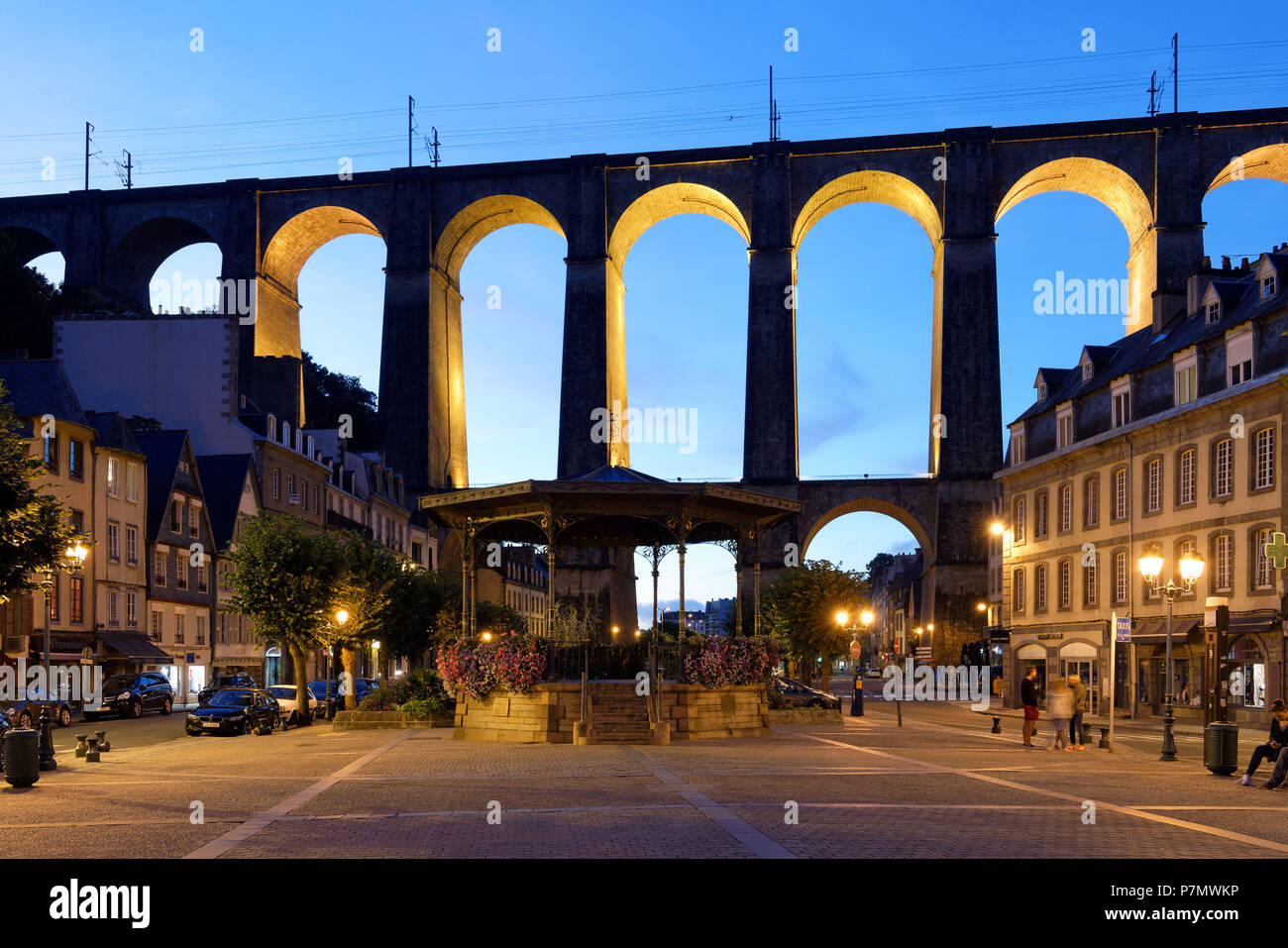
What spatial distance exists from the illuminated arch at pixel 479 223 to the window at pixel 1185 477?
163 feet

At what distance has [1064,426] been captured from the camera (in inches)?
1912

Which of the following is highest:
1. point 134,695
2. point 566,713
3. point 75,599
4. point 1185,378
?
point 1185,378

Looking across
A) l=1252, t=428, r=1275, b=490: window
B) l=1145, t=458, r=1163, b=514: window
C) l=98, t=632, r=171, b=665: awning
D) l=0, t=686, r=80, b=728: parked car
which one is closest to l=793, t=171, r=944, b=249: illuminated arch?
l=1145, t=458, r=1163, b=514: window

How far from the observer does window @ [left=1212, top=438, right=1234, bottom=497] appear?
37.2 meters

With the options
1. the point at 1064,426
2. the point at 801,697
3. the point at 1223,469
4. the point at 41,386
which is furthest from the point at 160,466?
the point at 1223,469

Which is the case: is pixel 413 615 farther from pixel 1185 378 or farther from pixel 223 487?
pixel 1185 378

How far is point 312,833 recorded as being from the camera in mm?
12867

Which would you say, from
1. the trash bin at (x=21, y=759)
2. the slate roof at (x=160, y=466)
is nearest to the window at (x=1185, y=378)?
the trash bin at (x=21, y=759)

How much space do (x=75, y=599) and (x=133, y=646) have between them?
3836 mm

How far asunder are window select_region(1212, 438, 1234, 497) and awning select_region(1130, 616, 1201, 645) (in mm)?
4093

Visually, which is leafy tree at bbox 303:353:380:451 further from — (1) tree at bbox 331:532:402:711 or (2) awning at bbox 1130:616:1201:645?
(2) awning at bbox 1130:616:1201:645

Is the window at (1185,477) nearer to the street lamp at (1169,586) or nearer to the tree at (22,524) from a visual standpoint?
the street lamp at (1169,586)

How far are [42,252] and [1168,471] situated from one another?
3189 inches
